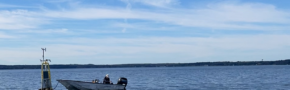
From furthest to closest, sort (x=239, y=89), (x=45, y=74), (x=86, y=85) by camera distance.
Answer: (x=239, y=89) → (x=86, y=85) → (x=45, y=74)

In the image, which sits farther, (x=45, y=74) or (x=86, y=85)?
(x=86, y=85)

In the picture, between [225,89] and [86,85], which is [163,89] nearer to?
[225,89]

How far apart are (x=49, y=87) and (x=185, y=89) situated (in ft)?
71.3

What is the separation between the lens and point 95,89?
4572 centimetres

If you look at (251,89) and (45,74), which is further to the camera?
(251,89)

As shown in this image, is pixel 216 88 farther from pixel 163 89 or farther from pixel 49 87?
pixel 49 87

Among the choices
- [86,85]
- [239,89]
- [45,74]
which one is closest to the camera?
[45,74]

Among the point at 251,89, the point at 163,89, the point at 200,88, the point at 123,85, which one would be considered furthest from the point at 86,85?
the point at 251,89

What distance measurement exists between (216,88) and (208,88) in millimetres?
1131

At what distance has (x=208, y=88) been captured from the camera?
5762 centimetres

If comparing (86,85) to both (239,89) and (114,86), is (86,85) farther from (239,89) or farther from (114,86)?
(239,89)

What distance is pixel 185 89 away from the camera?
186 feet

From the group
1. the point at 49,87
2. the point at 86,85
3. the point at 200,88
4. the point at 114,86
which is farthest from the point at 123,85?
the point at 200,88

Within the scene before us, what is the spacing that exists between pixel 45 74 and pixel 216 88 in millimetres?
25471
